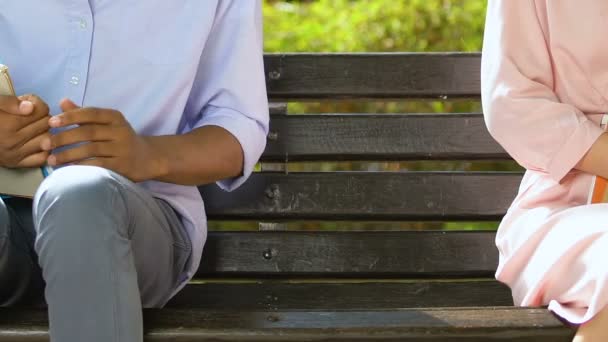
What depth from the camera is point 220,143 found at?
9.01ft

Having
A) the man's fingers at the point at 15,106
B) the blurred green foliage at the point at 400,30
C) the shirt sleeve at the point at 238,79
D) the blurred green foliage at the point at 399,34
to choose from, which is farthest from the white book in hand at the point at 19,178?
the blurred green foliage at the point at 400,30

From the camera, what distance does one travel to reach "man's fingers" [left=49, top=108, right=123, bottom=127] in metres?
2.44

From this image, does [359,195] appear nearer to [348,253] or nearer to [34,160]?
[348,253]

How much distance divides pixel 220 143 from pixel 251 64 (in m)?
0.24

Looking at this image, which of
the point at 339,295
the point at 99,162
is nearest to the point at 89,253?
the point at 99,162

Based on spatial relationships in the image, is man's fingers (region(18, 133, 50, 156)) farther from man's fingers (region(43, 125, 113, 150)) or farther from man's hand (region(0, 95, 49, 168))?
man's fingers (region(43, 125, 113, 150))

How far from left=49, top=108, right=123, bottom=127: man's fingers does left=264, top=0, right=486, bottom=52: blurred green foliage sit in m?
2.22

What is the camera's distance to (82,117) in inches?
96.4

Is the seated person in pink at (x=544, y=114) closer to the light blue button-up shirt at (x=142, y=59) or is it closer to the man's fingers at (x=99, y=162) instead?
the light blue button-up shirt at (x=142, y=59)

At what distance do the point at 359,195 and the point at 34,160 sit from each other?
1048 millimetres

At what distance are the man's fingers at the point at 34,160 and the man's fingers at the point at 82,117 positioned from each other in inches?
4.8

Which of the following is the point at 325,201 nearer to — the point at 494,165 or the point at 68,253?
the point at 68,253

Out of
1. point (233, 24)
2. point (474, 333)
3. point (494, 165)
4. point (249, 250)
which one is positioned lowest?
point (494, 165)

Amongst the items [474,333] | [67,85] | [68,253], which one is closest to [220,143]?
[67,85]
